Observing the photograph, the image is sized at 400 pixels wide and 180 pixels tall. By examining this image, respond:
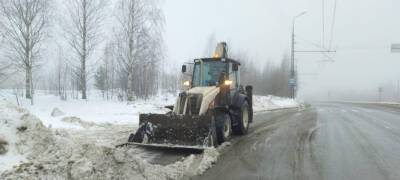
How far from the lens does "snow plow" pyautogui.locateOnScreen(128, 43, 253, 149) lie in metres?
10.5

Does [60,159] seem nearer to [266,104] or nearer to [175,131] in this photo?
[175,131]

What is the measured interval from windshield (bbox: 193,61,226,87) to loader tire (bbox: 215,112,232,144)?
4.39ft

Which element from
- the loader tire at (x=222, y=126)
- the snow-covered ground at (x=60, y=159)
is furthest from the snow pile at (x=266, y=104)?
the snow-covered ground at (x=60, y=159)

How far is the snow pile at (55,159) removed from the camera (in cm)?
628

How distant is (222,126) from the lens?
1163 cm

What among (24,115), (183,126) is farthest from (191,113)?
(24,115)

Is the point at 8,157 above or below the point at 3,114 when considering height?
below

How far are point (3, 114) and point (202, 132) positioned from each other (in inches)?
189

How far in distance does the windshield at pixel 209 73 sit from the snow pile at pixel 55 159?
5.29 meters

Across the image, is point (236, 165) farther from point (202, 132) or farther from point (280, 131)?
point (280, 131)

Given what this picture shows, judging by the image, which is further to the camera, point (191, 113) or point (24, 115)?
point (191, 113)

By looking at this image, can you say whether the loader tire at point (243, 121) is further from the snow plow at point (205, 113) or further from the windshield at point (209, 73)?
the windshield at point (209, 73)

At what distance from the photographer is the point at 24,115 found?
7.46 m

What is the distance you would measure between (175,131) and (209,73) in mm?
3084
